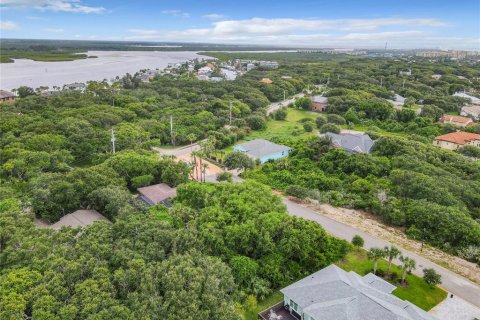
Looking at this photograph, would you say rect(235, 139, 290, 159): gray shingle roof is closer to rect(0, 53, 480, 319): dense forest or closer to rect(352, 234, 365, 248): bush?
rect(0, 53, 480, 319): dense forest

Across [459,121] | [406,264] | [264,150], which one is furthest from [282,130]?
[406,264]

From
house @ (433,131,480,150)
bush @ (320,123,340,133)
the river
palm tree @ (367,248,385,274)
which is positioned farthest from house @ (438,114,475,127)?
the river

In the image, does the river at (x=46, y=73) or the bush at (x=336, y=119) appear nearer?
the bush at (x=336, y=119)

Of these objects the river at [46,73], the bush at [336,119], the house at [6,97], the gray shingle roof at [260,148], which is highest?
the river at [46,73]

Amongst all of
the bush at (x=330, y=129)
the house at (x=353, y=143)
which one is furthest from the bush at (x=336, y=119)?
the house at (x=353, y=143)

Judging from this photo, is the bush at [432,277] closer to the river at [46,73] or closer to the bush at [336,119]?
the bush at [336,119]

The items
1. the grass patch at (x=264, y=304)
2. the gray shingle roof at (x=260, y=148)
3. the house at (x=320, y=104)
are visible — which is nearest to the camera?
the grass patch at (x=264, y=304)

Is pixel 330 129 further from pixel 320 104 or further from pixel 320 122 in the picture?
pixel 320 104

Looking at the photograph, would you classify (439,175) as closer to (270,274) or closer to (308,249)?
(308,249)
